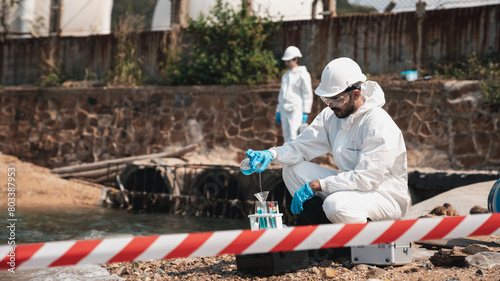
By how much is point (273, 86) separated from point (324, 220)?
7368mm

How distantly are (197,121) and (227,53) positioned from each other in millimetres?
1448

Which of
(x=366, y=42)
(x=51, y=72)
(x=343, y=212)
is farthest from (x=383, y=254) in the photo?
(x=51, y=72)

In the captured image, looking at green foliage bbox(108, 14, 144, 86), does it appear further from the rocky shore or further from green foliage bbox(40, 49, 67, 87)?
the rocky shore

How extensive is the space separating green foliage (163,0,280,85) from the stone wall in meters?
0.28

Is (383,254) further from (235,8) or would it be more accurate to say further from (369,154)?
(235,8)

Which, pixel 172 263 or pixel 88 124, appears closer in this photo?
pixel 172 263

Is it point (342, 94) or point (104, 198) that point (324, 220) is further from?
point (104, 198)

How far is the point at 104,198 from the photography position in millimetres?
9797

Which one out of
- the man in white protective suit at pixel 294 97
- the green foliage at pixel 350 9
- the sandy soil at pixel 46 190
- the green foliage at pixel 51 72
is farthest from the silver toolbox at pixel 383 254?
the green foliage at pixel 51 72

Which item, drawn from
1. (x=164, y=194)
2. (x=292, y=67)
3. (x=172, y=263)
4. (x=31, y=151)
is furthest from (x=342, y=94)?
(x=31, y=151)

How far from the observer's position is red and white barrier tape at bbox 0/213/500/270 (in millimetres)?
2359

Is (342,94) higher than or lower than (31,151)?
higher

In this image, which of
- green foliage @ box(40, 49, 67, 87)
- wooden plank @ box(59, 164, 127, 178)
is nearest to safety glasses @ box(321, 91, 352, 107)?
wooden plank @ box(59, 164, 127, 178)

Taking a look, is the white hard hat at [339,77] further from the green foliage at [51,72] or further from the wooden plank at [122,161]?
the green foliage at [51,72]
